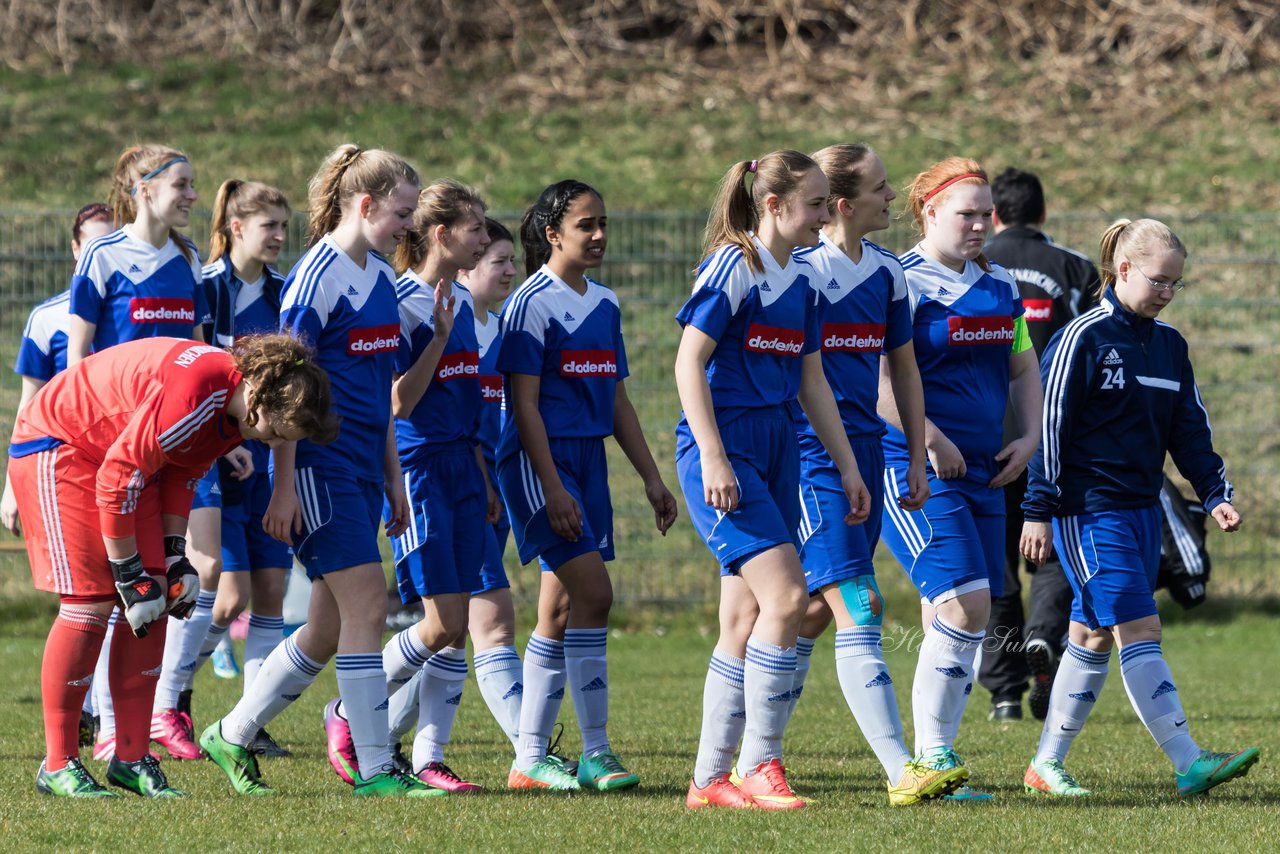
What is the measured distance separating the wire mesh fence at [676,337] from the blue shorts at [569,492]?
18.5 ft

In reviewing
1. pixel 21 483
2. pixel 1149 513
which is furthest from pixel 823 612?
pixel 21 483

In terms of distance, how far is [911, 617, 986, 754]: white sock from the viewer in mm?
5617

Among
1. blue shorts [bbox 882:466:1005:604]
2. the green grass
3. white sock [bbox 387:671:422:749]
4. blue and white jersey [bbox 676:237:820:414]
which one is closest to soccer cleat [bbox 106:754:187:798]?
the green grass

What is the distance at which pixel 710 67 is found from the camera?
2061cm

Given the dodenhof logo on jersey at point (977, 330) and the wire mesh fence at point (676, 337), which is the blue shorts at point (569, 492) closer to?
the dodenhof logo on jersey at point (977, 330)

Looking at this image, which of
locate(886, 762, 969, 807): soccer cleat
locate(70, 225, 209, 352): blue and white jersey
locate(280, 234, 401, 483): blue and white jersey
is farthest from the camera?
locate(70, 225, 209, 352): blue and white jersey

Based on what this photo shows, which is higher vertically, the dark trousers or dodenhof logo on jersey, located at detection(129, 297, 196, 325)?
dodenhof logo on jersey, located at detection(129, 297, 196, 325)

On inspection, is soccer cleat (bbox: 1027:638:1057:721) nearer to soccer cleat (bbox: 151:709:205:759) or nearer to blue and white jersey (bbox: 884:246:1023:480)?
blue and white jersey (bbox: 884:246:1023:480)

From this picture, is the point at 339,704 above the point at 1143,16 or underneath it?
underneath

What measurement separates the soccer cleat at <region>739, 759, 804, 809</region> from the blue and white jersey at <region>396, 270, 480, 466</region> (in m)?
1.66

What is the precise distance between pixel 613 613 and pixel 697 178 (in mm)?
7128

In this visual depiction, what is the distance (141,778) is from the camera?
551 centimetres

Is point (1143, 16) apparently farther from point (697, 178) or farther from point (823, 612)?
point (823, 612)

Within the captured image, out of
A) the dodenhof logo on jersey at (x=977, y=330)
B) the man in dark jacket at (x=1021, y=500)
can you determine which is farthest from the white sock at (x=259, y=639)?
the man in dark jacket at (x=1021, y=500)
